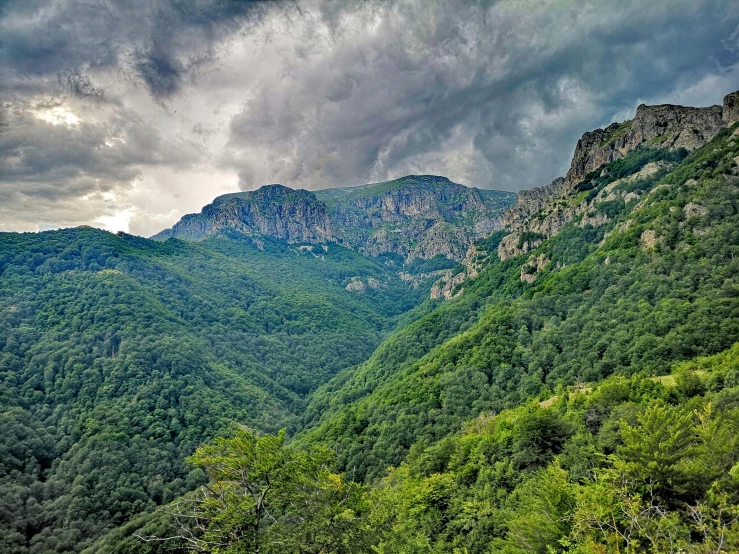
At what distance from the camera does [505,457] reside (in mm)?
39500

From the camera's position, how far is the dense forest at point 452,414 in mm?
22562

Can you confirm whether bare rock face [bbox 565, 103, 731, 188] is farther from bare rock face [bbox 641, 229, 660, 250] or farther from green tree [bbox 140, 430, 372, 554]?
green tree [bbox 140, 430, 372, 554]

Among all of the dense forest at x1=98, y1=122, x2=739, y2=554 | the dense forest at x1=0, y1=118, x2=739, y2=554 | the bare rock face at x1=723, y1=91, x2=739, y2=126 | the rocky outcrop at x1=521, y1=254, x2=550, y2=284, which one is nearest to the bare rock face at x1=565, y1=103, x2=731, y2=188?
the bare rock face at x1=723, y1=91, x2=739, y2=126

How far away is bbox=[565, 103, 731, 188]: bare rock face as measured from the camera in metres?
121

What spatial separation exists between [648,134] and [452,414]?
145669mm

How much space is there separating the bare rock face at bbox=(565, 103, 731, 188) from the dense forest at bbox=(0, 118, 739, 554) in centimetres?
740

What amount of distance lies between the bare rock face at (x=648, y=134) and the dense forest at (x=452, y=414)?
740 cm

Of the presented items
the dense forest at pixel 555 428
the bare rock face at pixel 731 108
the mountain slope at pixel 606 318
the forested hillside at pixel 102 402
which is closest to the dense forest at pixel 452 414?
the dense forest at pixel 555 428

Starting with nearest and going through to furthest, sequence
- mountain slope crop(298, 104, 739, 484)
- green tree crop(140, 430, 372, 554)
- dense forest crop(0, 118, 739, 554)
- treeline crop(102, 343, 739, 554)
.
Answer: treeline crop(102, 343, 739, 554) < green tree crop(140, 430, 372, 554) < dense forest crop(0, 118, 739, 554) < mountain slope crop(298, 104, 739, 484)

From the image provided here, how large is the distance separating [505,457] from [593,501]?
72.5 feet

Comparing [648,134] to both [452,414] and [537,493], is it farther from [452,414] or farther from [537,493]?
[537,493]

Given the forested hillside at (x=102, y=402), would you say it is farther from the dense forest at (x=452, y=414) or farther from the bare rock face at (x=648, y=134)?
the bare rock face at (x=648, y=134)

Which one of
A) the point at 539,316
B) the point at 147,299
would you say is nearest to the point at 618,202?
the point at 539,316

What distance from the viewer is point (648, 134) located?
147 m
